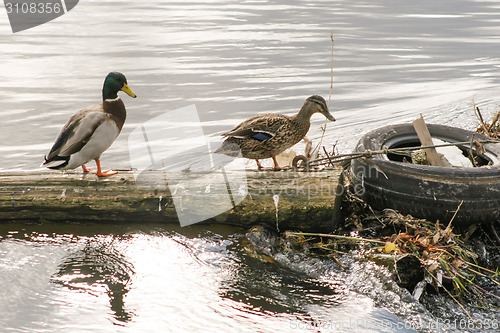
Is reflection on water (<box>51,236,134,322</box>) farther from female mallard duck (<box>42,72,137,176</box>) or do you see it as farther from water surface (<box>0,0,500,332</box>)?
female mallard duck (<box>42,72,137,176</box>)

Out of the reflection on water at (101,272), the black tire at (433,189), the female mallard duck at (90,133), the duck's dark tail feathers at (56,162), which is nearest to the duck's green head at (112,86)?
the female mallard duck at (90,133)

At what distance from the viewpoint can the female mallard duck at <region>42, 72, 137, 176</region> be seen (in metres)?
5.79

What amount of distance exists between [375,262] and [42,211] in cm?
312

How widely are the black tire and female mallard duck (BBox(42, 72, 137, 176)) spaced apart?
8.01 ft

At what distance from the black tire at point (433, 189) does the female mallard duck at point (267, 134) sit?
0.80 metres

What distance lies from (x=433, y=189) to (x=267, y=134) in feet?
5.50

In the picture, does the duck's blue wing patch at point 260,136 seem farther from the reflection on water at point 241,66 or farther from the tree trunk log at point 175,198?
the reflection on water at point 241,66

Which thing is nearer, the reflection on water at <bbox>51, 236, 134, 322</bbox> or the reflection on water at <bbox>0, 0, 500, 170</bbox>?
the reflection on water at <bbox>51, 236, 134, 322</bbox>

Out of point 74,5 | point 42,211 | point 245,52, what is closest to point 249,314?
point 42,211

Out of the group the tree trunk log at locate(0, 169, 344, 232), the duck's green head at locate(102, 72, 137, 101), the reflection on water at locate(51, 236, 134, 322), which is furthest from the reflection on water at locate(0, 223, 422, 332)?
the duck's green head at locate(102, 72, 137, 101)

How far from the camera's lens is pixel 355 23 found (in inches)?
750

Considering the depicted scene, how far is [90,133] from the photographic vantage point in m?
5.79

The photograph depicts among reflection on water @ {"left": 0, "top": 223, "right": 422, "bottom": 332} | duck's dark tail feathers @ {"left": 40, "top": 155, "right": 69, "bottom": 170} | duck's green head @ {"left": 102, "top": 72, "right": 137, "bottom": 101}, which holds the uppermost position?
duck's green head @ {"left": 102, "top": 72, "right": 137, "bottom": 101}

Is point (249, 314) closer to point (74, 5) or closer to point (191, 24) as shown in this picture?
point (191, 24)
